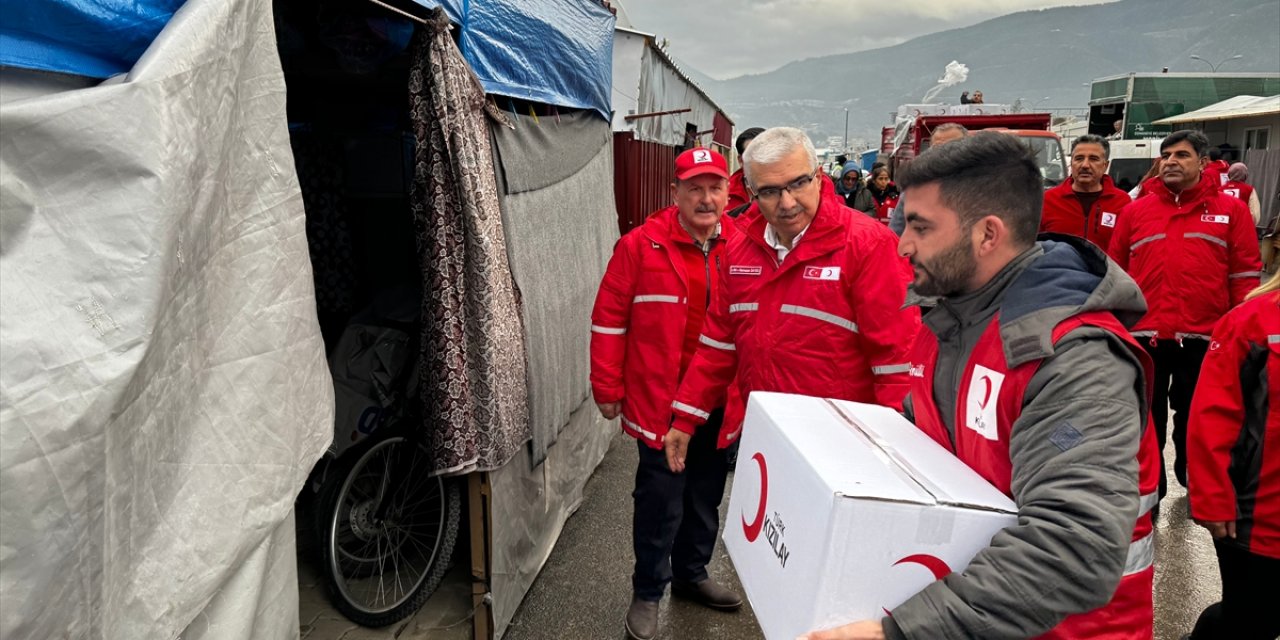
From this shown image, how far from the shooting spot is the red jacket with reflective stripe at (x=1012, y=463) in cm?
138

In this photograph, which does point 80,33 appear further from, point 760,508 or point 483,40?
point 483,40

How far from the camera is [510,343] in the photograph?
301cm

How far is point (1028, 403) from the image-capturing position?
1350 mm

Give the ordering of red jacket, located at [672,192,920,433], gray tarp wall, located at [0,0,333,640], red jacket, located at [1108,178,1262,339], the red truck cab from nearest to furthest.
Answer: gray tarp wall, located at [0,0,333,640] < red jacket, located at [672,192,920,433] < red jacket, located at [1108,178,1262,339] < the red truck cab

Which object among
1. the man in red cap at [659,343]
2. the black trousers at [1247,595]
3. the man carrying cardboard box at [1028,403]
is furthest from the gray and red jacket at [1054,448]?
the man in red cap at [659,343]

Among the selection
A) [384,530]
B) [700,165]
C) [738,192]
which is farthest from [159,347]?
[738,192]

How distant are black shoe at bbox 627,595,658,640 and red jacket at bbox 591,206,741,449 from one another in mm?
735

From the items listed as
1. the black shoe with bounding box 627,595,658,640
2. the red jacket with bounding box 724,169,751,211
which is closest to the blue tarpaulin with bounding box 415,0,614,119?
the red jacket with bounding box 724,169,751,211

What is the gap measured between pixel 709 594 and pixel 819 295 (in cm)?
176

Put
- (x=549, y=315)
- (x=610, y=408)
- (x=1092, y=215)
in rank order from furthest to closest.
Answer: (x=1092, y=215) < (x=549, y=315) < (x=610, y=408)

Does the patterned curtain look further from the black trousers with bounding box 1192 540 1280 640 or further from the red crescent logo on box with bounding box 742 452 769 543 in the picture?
the black trousers with bounding box 1192 540 1280 640

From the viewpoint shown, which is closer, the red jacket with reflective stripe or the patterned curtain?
the red jacket with reflective stripe

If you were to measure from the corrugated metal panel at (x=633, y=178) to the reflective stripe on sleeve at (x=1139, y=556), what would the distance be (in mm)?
4830

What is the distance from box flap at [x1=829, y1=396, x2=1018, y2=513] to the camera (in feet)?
4.27
